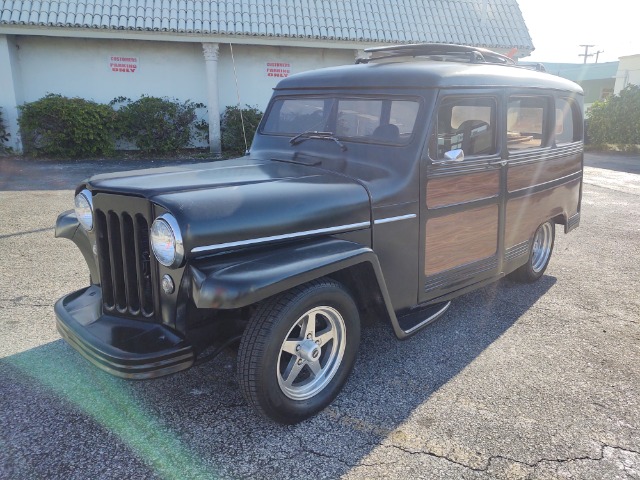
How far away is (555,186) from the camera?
4.70 meters

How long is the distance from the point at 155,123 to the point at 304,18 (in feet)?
15.3

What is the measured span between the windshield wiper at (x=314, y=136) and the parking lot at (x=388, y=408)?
1.39 m

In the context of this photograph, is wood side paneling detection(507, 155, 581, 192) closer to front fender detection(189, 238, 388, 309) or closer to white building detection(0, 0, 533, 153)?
front fender detection(189, 238, 388, 309)

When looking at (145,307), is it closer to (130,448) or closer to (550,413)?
(130,448)

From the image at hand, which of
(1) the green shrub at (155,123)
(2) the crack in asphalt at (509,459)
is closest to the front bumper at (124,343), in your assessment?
(2) the crack in asphalt at (509,459)

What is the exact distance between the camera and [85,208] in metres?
3.10

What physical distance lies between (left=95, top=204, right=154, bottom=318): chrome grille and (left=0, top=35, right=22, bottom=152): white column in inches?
437

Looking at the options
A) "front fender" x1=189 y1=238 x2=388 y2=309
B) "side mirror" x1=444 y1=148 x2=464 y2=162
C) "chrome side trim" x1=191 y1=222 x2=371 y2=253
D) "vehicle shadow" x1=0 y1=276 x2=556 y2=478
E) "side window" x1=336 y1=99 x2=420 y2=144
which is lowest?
"vehicle shadow" x1=0 y1=276 x2=556 y2=478

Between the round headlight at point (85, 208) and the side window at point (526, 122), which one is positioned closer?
the round headlight at point (85, 208)

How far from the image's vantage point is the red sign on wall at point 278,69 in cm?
1362

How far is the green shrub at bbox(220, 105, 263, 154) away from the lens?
12922 mm

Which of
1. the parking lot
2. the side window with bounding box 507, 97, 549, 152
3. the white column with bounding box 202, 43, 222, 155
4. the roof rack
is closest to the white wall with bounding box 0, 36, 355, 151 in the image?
the white column with bounding box 202, 43, 222, 155

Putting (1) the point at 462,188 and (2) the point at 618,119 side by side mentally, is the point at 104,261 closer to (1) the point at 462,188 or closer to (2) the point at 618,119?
(1) the point at 462,188

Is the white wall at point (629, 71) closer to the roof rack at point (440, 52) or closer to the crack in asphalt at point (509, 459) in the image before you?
the roof rack at point (440, 52)
